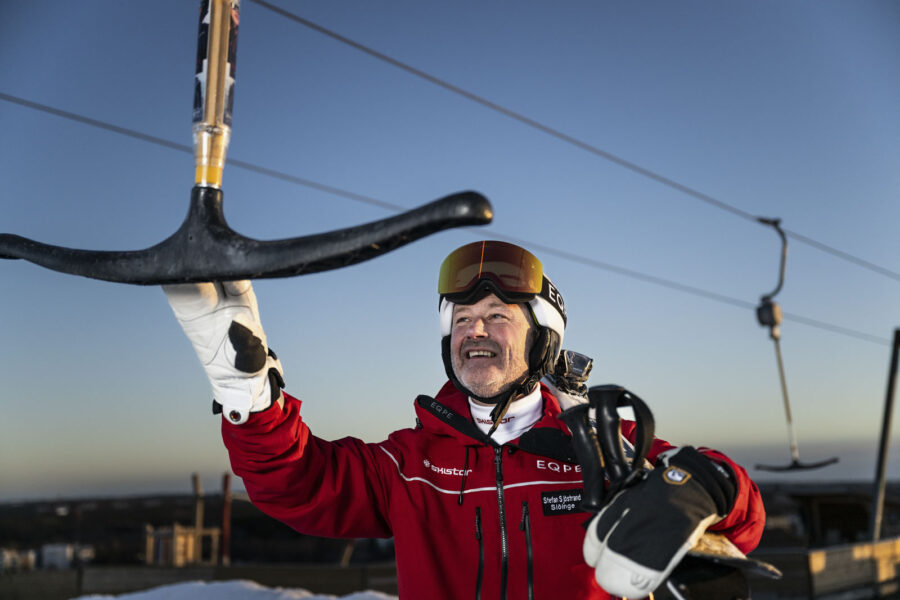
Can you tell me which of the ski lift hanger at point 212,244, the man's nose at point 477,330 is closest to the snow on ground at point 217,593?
the man's nose at point 477,330

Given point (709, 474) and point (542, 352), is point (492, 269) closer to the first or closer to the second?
point (542, 352)

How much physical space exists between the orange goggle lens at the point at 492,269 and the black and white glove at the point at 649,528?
1204 mm

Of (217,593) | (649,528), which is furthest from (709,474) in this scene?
(217,593)

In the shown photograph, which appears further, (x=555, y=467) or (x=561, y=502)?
(x=555, y=467)

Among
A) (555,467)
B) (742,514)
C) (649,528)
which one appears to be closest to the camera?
(649,528)

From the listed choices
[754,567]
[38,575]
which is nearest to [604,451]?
[754,567]

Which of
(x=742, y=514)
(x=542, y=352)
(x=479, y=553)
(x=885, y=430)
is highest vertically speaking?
(x=542, y=352)

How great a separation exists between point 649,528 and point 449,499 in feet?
3.57

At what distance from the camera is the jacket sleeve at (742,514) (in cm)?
224

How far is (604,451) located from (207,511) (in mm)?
110506

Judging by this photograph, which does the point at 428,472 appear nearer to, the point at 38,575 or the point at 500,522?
the point at 500,522

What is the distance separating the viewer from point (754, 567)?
5.98 feet

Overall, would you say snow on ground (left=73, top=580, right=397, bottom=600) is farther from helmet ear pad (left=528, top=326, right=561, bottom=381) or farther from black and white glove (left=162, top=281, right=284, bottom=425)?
black and white glove (left=162, top=281, right=284, bottom=425)

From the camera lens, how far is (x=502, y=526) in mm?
2670
